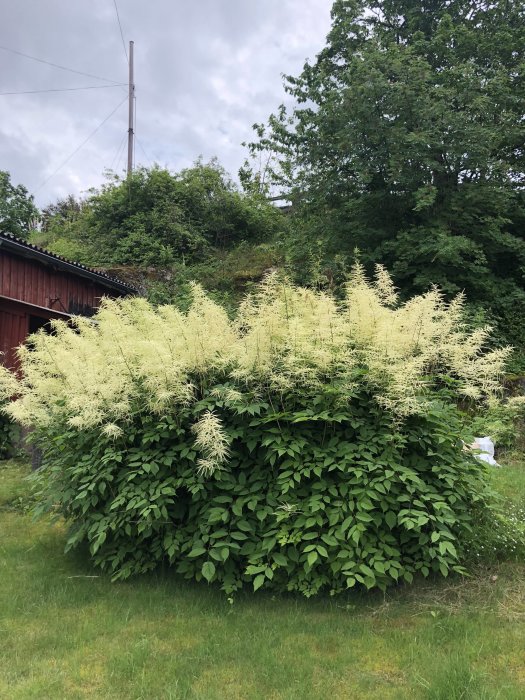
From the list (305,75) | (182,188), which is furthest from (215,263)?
(305,75)

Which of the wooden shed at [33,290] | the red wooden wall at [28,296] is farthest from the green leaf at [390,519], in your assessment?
the red wooden wall at [28,296]

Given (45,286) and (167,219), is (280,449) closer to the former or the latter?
(45,286)

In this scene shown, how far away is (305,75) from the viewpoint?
1445 cm

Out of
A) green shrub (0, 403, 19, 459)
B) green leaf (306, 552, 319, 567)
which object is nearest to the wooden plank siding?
green shrub (0, 403, 19, 459)

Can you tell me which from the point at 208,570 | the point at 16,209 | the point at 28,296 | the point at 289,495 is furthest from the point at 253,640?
the point at 16,209

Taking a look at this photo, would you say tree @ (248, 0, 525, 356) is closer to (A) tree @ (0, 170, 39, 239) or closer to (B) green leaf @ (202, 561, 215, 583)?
(B) green leaf @ (202, 561, 215, 583)

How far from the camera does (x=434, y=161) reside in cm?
1027

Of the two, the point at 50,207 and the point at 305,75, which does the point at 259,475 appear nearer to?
the point at 305,75

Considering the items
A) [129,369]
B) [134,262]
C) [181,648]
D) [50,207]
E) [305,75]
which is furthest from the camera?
[50,207]

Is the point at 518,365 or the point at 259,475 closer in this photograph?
the point at 259,475

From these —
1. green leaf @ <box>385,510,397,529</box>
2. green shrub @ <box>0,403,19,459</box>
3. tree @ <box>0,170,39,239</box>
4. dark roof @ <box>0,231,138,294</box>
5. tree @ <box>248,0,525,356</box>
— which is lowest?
green shrub @ <box>0,403,19,459</box>

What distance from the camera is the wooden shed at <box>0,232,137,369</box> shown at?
390 inches

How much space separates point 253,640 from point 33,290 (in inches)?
386

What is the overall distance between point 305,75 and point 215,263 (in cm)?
620
